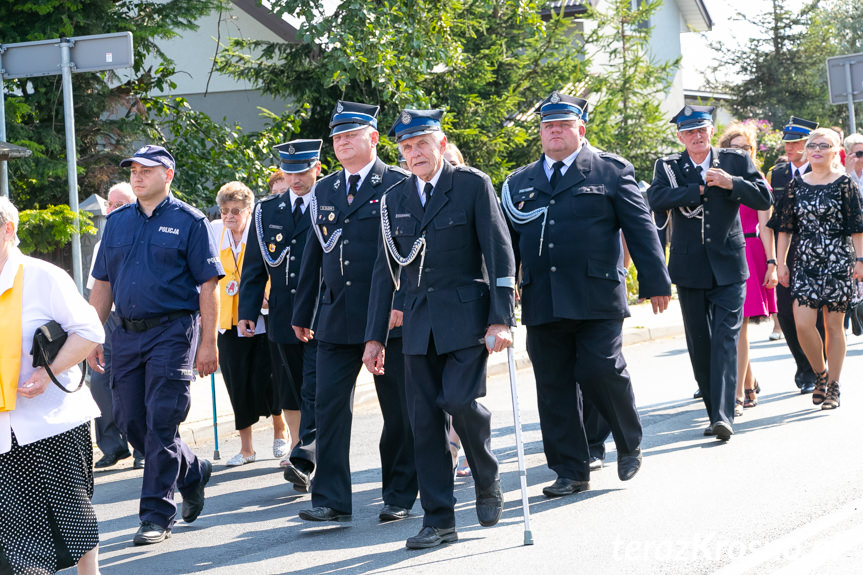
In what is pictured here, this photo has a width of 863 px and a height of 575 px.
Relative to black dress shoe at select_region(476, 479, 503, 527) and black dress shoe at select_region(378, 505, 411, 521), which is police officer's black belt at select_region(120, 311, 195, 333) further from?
black dress shoe at select_region(476, 479, 503, 527)

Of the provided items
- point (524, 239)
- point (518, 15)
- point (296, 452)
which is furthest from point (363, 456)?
point (518, 15)

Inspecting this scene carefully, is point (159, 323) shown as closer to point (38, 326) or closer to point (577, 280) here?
point (38, 326)

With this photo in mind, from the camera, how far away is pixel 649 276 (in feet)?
23.0

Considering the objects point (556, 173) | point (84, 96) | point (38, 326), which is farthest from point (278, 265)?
point (84, 96)

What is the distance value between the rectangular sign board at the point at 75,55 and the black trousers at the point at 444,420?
473 centimetres

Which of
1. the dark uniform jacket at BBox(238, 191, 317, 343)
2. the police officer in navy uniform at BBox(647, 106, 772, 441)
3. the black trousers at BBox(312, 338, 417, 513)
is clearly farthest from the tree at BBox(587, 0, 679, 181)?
the black trousers at BBox(312, 338, 417, 513)

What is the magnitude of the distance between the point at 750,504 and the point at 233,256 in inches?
176

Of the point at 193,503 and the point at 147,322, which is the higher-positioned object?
the point at 147,322

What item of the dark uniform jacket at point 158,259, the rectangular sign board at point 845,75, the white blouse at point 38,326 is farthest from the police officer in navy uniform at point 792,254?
the white blouse at point 38,326

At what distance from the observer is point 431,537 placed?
19.3 feet

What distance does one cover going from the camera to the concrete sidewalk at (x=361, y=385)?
10008 millimetres

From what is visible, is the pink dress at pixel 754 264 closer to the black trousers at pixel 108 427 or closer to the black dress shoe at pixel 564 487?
the black dress shoe at pixel 564 487

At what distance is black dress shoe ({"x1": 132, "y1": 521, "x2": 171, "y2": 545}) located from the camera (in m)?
6.44

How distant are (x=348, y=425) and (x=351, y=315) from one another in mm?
619
